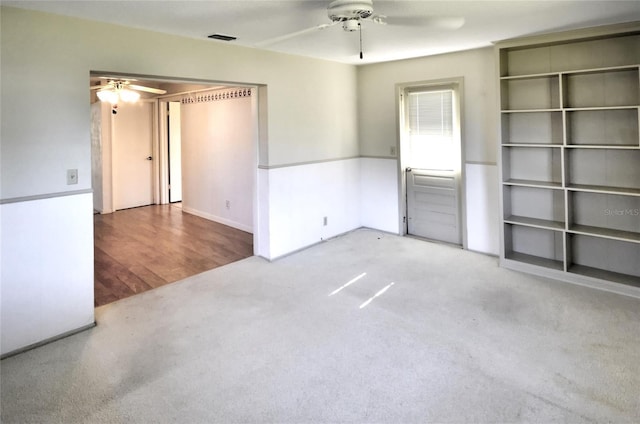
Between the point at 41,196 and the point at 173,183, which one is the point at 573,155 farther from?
the point at 173,183

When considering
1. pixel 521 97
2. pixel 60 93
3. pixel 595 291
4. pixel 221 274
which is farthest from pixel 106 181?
pixel 595 291

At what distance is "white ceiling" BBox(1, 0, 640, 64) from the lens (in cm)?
263

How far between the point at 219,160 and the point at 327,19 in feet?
12.1

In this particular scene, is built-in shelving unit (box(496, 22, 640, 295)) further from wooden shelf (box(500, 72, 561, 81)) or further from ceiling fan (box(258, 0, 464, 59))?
ceiling fan (box(258, 0, 464, 59))

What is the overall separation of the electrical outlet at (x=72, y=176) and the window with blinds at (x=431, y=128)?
12.4ft

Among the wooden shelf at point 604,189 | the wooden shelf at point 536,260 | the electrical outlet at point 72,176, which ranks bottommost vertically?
the wooden shelf at point 536,260

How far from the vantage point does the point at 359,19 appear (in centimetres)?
262

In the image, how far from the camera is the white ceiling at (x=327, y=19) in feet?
A: 8.63

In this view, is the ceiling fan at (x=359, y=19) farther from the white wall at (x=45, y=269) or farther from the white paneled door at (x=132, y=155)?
the white paneled door at (x=132, y=155)

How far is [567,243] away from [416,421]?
8.71 feet

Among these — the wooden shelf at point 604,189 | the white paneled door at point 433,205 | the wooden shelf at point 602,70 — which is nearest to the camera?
the wooden shelf at point 602,70

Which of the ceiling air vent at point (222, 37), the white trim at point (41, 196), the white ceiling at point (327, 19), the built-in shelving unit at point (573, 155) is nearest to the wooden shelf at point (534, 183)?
the built-in shelving unit at point (573, 155)

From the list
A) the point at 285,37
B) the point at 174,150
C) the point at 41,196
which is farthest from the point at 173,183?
the point at 41,196

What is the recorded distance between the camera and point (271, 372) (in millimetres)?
2357
